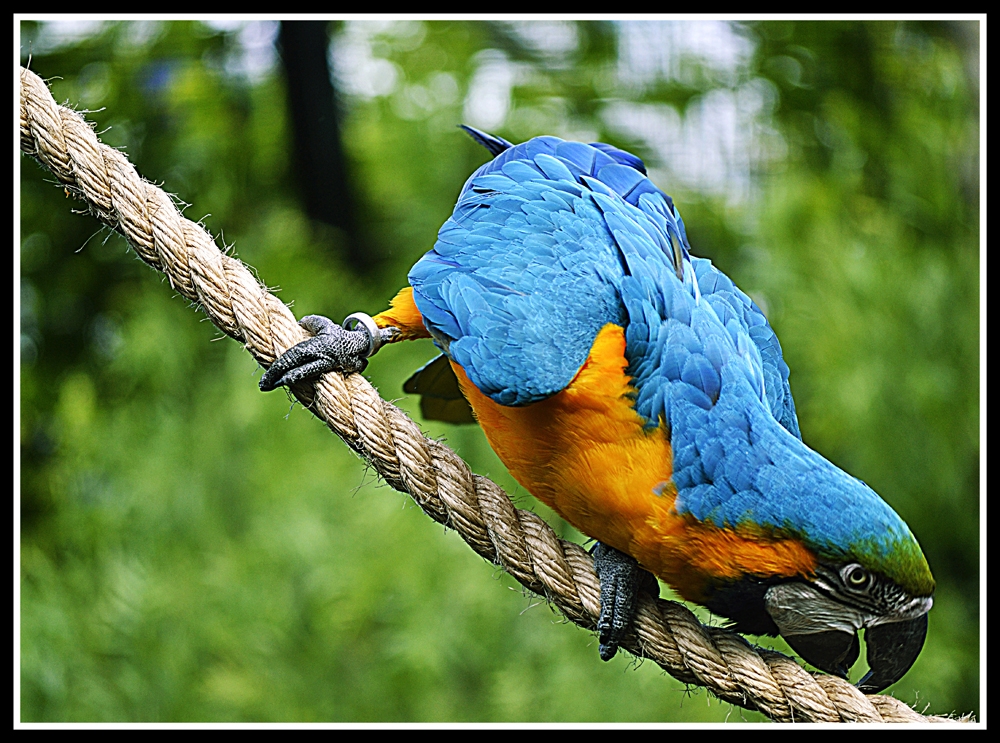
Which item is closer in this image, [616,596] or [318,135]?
[616,596]

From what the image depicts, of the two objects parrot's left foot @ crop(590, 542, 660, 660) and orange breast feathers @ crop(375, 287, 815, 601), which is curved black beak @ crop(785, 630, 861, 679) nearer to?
orange breast feathers @ crop(375, 287, 815, 601)

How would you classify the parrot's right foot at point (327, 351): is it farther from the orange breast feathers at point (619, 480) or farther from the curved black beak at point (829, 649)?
the curved black beak at point (829, 649)

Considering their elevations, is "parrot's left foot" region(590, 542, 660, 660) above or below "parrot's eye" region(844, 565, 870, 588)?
below

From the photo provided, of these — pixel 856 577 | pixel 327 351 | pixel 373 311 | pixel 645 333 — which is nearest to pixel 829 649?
pixel 856 577

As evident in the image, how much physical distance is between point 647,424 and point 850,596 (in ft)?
1.23

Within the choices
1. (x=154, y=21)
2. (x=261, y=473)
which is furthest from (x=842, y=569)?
(x=154, y=21)

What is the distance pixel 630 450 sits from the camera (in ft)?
4.26

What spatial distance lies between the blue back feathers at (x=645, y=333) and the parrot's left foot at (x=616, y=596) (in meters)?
0.18

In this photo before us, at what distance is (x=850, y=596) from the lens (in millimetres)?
1206

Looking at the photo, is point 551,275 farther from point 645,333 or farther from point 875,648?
point 875,648

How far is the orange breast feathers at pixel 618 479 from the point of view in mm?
1224

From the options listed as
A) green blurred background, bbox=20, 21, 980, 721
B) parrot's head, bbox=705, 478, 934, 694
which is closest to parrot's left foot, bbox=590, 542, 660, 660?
parrot's head, bbox=705, 478, 934, 694

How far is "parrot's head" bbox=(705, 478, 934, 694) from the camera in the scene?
1.17 m

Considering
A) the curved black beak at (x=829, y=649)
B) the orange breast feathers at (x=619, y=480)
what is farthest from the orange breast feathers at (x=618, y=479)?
the curved black beak at (x=829, y=649)
